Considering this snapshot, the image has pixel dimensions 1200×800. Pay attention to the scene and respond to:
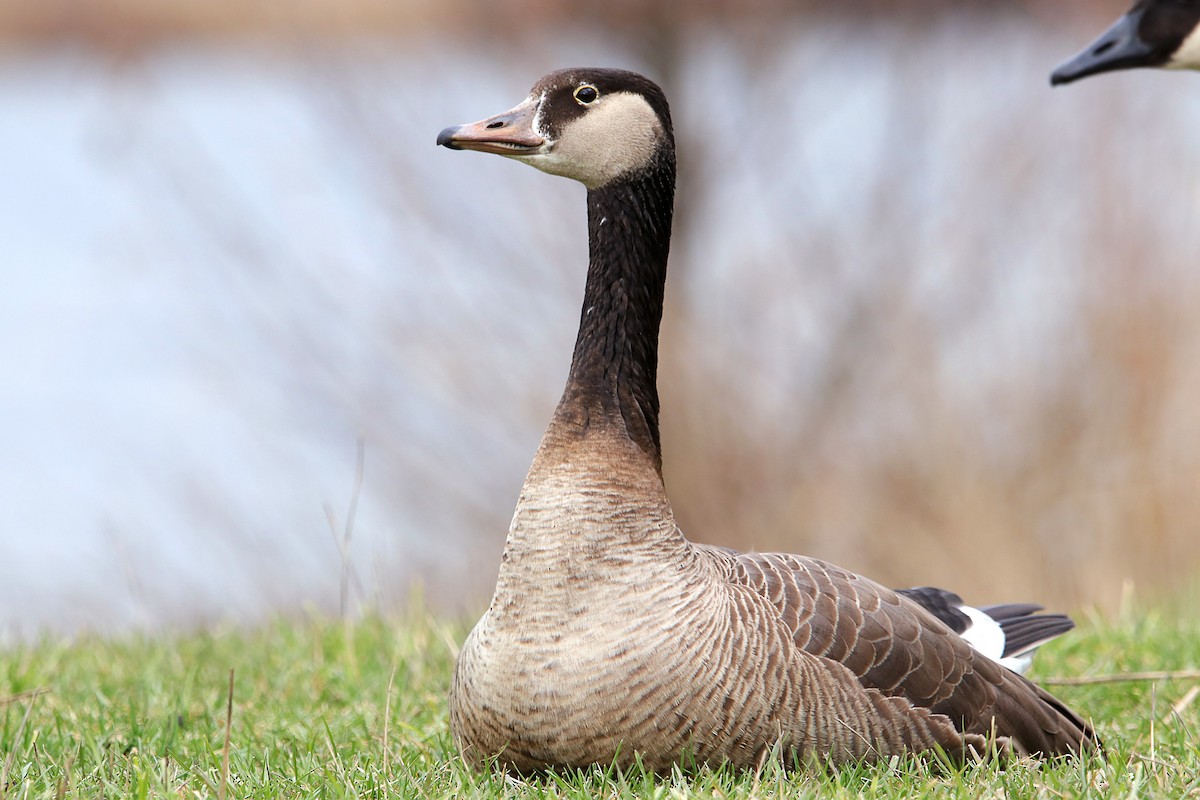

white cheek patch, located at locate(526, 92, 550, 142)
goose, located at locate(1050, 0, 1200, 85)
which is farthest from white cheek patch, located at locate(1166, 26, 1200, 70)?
white cheek patch, located at locate(526, 92, 550, 142)

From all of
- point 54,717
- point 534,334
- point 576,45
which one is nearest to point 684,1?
point 576,45

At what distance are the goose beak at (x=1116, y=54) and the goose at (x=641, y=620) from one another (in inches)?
85.3

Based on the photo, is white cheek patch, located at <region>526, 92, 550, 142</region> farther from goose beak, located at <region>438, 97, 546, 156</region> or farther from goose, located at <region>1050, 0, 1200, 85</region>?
goose, located at <region>1050, 0, 1200, 85</region>

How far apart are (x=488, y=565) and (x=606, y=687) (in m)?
5.98

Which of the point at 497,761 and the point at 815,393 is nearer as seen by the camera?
the point at 497,761

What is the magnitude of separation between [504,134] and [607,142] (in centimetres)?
27

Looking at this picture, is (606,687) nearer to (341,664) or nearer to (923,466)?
(341,664)

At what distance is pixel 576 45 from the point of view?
30.8 ft

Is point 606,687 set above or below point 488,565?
above

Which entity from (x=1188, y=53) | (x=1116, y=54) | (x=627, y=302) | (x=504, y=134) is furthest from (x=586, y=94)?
(x=1188, y=53)

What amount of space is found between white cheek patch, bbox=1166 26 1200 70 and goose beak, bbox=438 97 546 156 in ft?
9.41

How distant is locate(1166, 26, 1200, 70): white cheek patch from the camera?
545 centimetres

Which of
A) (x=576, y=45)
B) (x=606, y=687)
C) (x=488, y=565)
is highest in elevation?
(x=576, y=45)

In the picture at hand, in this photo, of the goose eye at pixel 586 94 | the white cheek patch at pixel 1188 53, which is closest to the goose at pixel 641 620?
the goose eye at pixel 586 94
